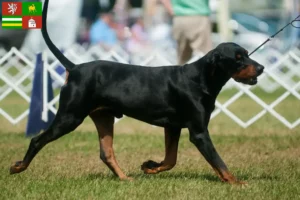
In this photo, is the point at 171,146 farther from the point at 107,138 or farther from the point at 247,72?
the point at 247,72

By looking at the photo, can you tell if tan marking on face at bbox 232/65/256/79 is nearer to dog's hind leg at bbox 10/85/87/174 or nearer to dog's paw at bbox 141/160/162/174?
dog's paw at bbox 141/160/162/174

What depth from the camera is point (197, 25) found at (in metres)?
11.9

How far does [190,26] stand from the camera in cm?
1186

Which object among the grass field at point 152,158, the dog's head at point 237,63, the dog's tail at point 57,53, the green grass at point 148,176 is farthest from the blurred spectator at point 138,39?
the dog's head at point 237,63

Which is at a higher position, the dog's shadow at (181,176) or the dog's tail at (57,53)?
the dog's tail at (57,53)

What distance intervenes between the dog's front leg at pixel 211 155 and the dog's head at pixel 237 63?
53 cm

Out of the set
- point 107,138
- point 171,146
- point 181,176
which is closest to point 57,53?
point 107,138

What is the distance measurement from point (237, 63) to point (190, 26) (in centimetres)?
535

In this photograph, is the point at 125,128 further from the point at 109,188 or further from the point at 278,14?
the point at 278,14

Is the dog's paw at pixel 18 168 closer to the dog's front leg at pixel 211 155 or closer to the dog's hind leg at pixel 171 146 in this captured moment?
the dog's hind leg at pixel 171 146

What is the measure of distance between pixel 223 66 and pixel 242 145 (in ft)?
9.58

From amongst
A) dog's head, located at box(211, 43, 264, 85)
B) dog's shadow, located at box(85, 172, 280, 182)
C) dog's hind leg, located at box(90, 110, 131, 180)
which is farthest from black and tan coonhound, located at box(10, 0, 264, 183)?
dog's shadow, located at box(85, 172, 280, 182)

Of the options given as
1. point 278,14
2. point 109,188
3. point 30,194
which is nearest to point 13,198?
point 30,194

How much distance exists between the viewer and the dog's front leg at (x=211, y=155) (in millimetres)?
6512
